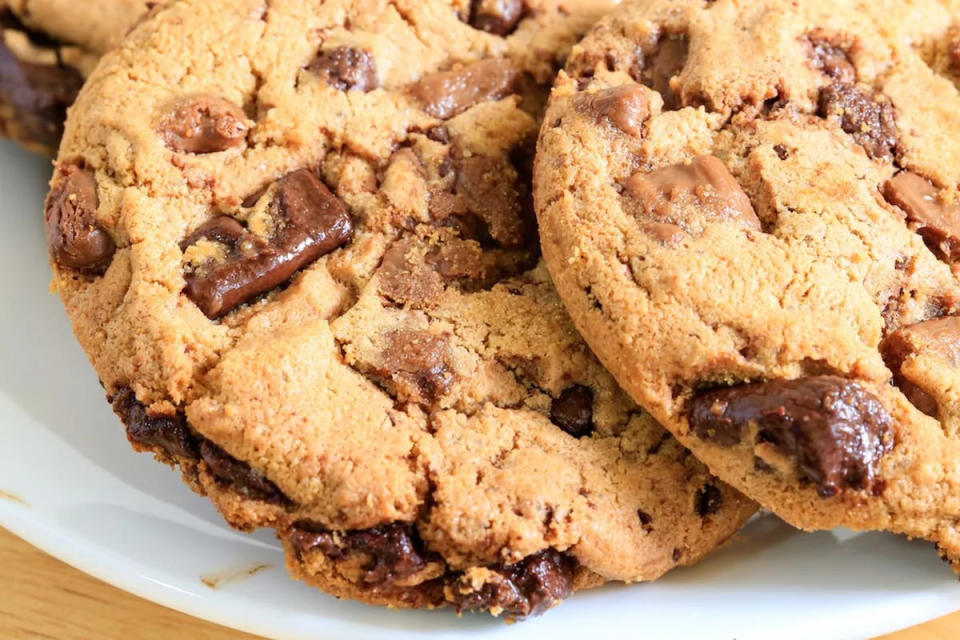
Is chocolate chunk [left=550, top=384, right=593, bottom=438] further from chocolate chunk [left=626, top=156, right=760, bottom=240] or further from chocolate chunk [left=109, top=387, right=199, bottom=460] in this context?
chocolate chunk [left=109, top=387, right=199, bottom=460]

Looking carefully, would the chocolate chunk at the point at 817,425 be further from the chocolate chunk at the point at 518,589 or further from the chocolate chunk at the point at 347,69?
the chocolate chunk at the point at 347,69

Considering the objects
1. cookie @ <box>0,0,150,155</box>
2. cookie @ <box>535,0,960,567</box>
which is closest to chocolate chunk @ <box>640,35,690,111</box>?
cookie @ <box>535,0,960,567</box>

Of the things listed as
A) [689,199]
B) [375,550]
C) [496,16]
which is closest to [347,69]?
[496,16]

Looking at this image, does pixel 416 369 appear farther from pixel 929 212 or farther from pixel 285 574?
pixel 929 212

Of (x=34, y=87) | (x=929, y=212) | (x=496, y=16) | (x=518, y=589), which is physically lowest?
(x=518, y=589)

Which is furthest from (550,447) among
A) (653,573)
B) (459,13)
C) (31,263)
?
(31,263)

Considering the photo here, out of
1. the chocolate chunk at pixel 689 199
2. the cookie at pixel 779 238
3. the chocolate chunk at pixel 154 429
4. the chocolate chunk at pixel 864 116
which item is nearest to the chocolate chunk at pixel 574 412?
the cookie at pixel 779 238

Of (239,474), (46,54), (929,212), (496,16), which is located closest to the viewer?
(239,474)
